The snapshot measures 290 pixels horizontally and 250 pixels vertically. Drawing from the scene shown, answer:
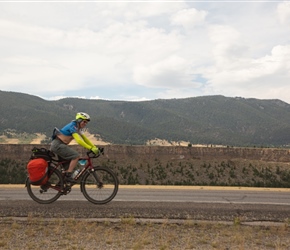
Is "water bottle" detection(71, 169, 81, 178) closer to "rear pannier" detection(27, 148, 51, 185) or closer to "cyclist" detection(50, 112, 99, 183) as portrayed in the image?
"cyclist" detection(50, 112, 99, 183)

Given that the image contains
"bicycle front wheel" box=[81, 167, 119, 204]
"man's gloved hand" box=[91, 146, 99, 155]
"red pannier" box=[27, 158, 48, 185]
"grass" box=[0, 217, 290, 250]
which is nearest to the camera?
Answer: "grass" box=[0, 217, 290, 250]

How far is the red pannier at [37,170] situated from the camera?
8.38 meters

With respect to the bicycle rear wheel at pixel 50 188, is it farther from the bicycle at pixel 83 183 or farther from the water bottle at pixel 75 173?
the water bottle at pixel 75 173

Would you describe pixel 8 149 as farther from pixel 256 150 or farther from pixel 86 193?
pixel 86 193

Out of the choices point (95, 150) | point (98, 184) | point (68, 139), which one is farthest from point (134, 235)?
point (68, 139)

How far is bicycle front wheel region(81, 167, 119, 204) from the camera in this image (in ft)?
28.9

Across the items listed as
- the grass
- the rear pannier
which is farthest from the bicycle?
the grass

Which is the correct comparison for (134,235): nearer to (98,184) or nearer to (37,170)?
(98,184)

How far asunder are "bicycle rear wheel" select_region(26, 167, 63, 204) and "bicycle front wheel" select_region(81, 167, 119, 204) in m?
0.61

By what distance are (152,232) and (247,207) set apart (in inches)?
153

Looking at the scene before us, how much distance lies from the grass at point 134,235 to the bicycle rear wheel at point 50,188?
929 millimetres

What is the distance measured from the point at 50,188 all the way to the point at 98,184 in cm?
122

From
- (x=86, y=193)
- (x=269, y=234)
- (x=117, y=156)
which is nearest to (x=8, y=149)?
(x=117, y=156)

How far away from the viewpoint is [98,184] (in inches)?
348
